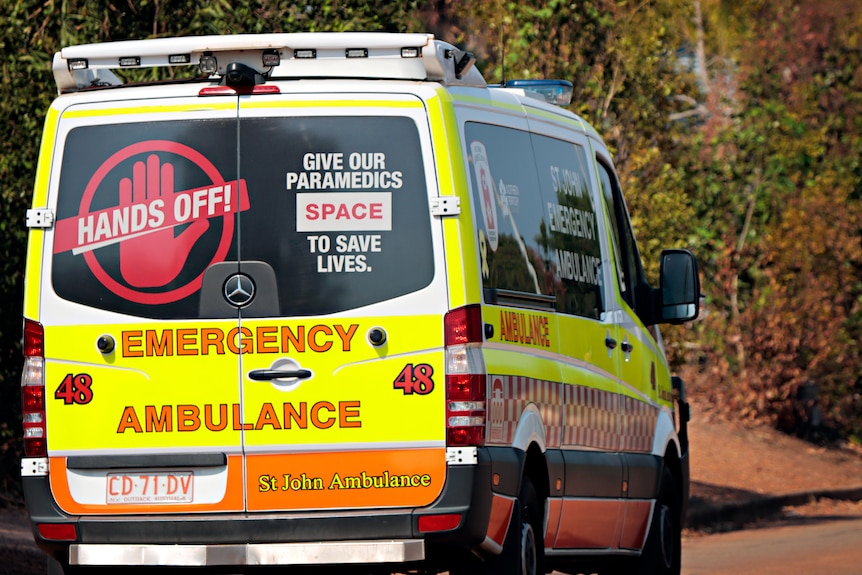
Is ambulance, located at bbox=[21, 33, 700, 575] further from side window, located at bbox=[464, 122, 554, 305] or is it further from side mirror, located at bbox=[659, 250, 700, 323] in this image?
side mirror, located at bbox=[659, 250, 700, 323]

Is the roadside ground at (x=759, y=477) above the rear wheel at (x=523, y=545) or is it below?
below

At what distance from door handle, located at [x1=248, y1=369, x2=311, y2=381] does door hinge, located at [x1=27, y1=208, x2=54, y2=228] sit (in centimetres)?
104

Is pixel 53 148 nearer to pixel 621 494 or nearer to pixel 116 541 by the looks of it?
pixel 116 541

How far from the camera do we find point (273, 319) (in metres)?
6.78

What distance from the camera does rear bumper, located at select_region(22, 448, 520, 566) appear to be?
21.9 feet

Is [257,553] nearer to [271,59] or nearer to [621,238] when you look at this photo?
[271,59]

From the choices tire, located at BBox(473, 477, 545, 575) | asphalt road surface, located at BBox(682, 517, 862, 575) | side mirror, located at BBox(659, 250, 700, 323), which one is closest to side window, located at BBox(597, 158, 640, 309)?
side mirror, located at BBox(659, 250, 700, 323)

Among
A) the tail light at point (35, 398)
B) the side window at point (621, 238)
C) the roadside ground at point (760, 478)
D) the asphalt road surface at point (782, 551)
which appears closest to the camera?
the tail light at point (35, 398)

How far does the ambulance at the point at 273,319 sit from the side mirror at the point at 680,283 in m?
2.32

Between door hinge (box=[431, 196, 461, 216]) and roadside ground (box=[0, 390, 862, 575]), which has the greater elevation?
door hinge (box=[431, 196, 461, 216])

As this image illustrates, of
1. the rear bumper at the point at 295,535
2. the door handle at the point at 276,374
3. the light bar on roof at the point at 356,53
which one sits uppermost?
the light bar on roof at the point at 356,53

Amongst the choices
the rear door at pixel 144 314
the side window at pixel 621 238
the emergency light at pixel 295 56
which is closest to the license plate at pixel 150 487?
the rear door at pixel 144 314

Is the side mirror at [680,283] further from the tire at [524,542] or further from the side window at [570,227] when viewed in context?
the tire at [524,542]

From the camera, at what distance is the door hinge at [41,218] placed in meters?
6.98
